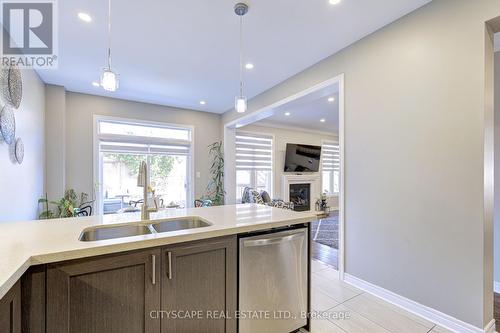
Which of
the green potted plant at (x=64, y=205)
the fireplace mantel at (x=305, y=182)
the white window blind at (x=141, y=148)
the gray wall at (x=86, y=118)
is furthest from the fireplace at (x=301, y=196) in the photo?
the green potted plant at (x=64, y=205)

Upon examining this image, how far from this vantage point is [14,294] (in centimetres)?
93

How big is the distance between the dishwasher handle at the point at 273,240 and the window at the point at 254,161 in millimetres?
4425

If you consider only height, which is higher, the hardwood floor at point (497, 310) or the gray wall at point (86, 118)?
the gray wall at point (86, 118)

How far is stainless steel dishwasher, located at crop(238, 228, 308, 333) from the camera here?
1606 millimetres

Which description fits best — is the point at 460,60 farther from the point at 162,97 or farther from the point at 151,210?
the point at 162,97

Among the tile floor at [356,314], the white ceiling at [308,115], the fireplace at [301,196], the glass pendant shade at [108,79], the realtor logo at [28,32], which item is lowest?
the tile floor at [356,314]

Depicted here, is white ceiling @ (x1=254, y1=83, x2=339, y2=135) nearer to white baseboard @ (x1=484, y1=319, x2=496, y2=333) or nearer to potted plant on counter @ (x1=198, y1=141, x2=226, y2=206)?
potted plant on counter @ (x1=198, y1=141, x2=226, y2=206)

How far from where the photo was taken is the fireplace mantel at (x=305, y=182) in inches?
270

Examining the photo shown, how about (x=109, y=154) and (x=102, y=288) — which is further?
(x=109, y=154)

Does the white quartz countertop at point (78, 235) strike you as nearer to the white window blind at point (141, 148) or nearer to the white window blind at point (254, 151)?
the white window blind at point (141, 148)

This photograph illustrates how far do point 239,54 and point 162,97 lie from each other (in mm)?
2456

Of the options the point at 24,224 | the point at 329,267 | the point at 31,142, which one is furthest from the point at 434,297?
the point at 31,142

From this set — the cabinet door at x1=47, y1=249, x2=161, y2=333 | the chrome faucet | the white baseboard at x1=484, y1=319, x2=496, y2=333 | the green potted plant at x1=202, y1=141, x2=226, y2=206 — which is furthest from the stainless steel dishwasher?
the green potted plant at x1=202, y1=141, x2=226, y2=206

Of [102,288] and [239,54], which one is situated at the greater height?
[239,54]
